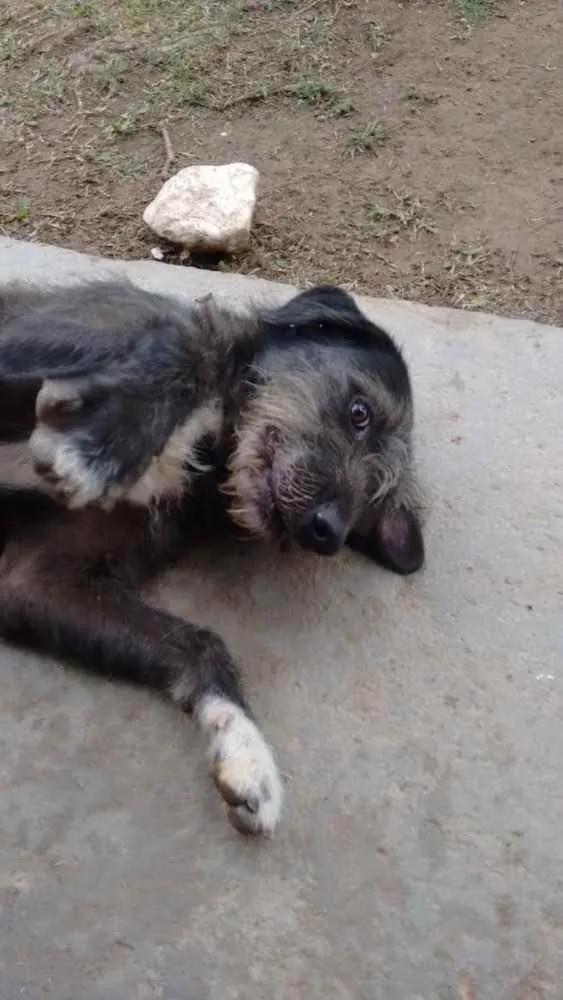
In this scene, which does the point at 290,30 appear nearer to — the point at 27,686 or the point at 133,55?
the point at 133,55

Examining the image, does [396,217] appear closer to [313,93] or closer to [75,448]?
[313,93]

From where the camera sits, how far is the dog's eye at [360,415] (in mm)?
3863

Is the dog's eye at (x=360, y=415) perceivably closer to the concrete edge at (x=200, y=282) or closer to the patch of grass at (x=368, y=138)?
the concrete edge at (x=200, y=282)

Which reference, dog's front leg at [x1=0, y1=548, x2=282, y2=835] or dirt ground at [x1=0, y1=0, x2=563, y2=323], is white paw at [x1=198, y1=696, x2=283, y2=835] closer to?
dog's front leg at [x1=0, y1=548, x2=282, y2=835]

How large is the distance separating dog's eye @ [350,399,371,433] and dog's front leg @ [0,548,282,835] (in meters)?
0.87

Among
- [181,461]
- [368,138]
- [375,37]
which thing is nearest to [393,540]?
[181,461]

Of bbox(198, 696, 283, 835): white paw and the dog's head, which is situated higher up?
the dog's head

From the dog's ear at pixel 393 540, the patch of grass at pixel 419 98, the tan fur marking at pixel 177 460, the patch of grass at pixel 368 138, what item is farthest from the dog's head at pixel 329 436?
the patch of grass at pixel 419 98

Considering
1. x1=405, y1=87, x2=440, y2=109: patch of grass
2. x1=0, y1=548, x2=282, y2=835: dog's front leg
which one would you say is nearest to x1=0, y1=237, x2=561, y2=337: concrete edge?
x1=0, y1=548, x2=282, y2=835: dog's front leg

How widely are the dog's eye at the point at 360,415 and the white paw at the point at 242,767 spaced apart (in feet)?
3.48

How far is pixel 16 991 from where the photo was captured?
2660 millimetres

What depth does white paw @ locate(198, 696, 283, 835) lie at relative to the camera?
9.89 feet

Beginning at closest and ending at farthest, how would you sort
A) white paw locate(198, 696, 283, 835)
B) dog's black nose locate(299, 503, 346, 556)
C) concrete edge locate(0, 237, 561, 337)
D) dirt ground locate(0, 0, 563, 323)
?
white paw locate(198, 696, 283, 835)
dog's black nose locate(299, 503, 346, 556)
concrete edge locate(0, 237, 561, 337)
dirt ground locate(0, 0, 563, 323)

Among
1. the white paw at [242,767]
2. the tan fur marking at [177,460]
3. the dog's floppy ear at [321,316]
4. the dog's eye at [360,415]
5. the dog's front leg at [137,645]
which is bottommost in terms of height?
the dog's front leg at [137,645]
